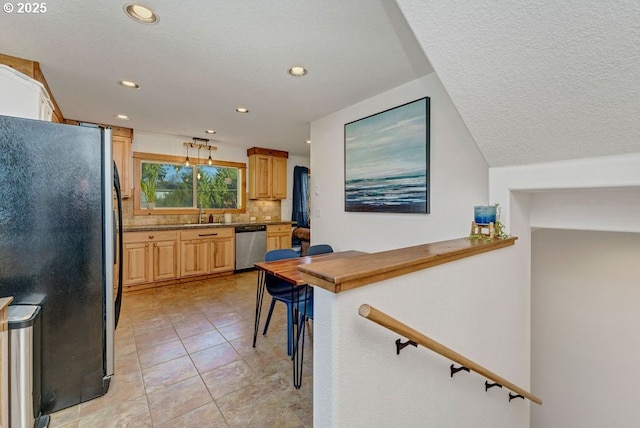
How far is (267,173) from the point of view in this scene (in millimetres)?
5688

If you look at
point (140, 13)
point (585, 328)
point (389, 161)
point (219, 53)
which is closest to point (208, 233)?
point (219, 53)

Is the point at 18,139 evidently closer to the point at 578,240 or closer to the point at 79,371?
the point at 79,371

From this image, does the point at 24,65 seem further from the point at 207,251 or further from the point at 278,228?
the point at 278,228

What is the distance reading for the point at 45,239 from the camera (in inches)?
65.9

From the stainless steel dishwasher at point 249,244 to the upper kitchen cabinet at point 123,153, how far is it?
1848mm

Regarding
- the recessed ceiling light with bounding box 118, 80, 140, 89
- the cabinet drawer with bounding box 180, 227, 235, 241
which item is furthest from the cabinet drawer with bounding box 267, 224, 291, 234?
the recessed ceiling light with bounding box 118, 80, 140, 89

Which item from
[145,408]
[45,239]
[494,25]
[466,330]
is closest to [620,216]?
[466,330]

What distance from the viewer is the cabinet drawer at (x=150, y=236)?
402 cm

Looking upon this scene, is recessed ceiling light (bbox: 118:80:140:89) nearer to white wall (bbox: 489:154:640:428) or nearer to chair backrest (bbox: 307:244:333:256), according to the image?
chair backrest (bbox: 307:244:333:256)

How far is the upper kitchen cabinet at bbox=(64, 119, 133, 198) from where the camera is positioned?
4.18 metres

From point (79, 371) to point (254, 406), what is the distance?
1194mm

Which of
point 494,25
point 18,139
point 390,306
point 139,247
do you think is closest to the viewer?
point 390,306

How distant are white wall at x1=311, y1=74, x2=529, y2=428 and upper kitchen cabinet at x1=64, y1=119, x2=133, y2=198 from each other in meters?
3.58

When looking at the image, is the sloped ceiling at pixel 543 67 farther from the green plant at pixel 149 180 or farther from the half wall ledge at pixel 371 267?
the green plant at pixel 149 180
